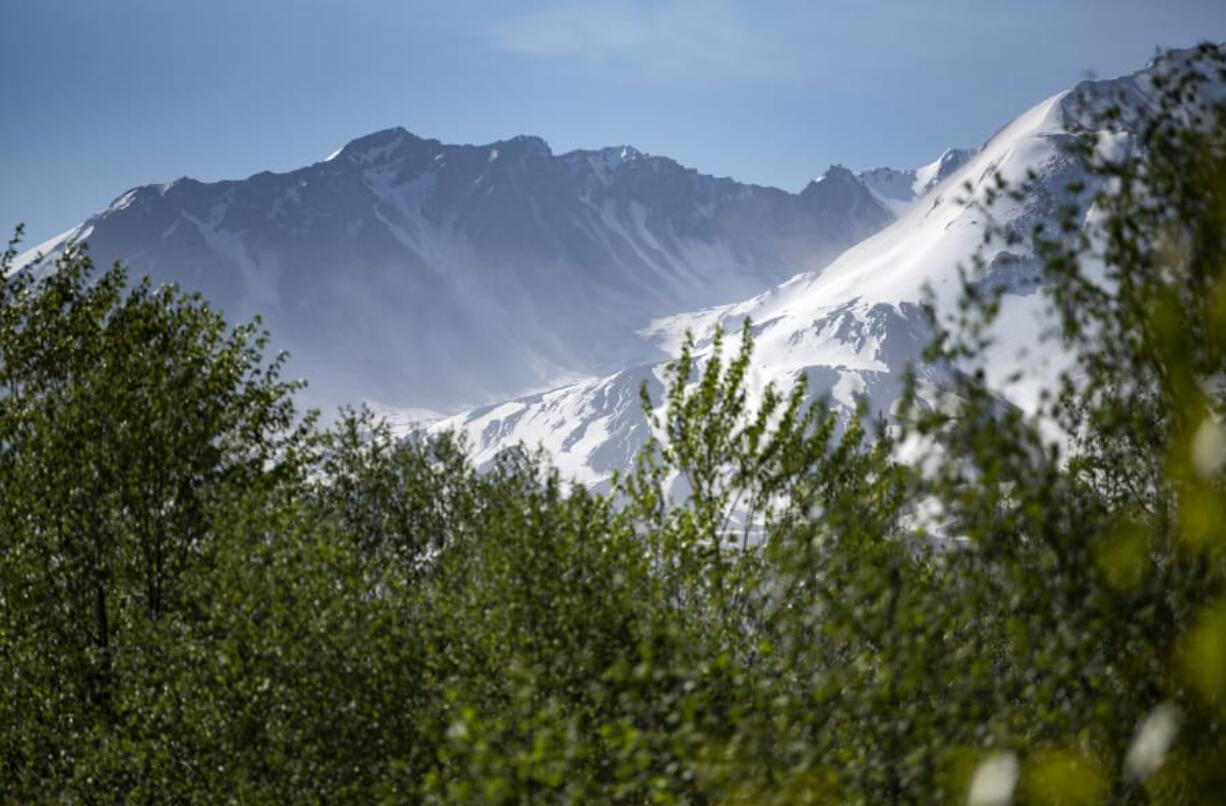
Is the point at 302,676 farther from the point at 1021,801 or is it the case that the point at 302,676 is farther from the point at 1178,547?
the point at 1178,547

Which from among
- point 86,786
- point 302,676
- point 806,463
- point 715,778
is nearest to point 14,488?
point 86,786

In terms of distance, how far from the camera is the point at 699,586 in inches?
811

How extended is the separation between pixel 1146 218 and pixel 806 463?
35.1 ft

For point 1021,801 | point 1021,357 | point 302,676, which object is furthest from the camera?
point 302,676

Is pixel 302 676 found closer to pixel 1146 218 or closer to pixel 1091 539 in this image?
pixel 1091 539

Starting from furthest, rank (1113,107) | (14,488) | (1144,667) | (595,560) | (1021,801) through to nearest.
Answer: (14,488)
(595,560)
(1113,107)
(1144,667)
(1021,801)

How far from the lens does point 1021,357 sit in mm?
12133

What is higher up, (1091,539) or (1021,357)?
(1021,357)

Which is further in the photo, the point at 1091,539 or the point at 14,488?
the point at 14,488

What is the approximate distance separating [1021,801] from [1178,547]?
3.35m

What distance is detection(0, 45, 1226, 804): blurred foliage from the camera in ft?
35.2

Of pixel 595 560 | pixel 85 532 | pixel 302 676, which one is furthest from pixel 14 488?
pixel 595 560

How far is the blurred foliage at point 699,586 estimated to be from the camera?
10.7m

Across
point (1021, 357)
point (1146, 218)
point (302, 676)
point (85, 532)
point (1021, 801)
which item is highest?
point (85, 532)
